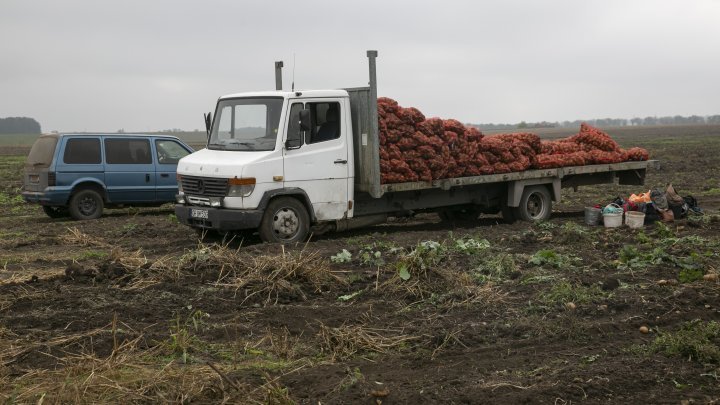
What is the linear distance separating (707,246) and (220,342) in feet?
23.2

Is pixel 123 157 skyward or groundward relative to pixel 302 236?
skyward

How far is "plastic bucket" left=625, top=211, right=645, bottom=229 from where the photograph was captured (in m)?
13.2

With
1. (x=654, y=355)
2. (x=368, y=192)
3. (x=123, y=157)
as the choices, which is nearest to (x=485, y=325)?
(x=654, y=355)

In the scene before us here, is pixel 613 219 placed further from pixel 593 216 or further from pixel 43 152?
pixel 43 152

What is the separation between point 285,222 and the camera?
12.3 meters

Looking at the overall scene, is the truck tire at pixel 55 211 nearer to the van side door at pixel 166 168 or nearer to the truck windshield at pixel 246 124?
the van side door at pixel 166 168

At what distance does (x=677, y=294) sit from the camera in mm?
8039

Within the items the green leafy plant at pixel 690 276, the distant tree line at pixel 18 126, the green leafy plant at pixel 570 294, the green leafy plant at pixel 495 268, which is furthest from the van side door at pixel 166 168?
the distant tree line at pixel 18 126

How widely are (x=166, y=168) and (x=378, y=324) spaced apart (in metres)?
11.1

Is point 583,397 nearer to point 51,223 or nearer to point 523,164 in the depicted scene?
point 523,164

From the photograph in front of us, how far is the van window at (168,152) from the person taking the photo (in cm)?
1756

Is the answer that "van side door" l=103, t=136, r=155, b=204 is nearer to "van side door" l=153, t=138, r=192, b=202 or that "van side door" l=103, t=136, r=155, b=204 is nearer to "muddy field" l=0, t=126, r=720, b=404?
"van side door" l=153, t=138, r=192, b=202

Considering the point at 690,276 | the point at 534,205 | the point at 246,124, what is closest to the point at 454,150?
the point at 534,205

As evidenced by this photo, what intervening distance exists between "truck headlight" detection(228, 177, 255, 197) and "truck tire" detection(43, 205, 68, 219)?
279 inches
